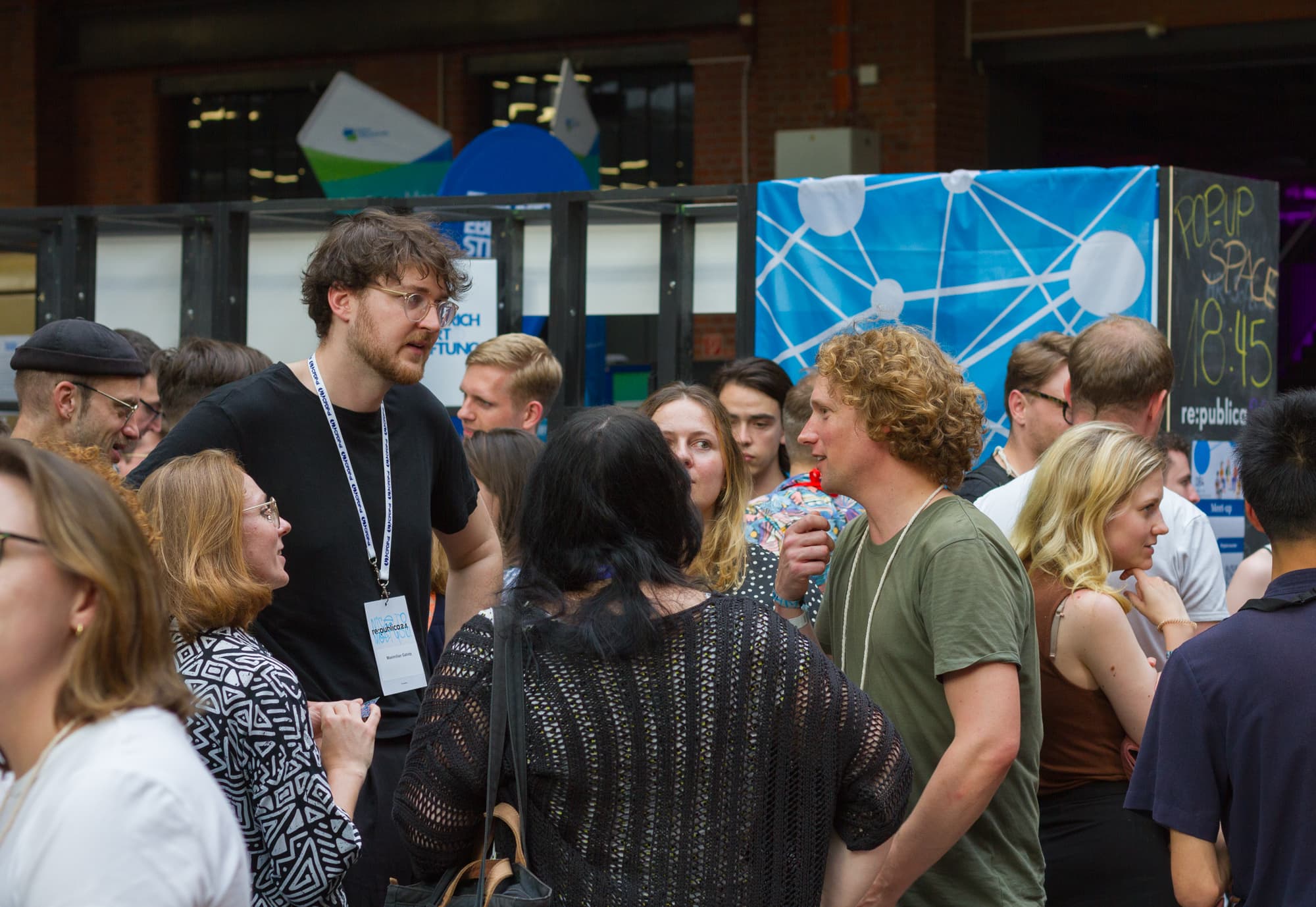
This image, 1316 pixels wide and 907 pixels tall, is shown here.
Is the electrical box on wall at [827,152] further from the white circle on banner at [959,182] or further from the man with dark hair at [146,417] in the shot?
the man with dark hair at [146,417]

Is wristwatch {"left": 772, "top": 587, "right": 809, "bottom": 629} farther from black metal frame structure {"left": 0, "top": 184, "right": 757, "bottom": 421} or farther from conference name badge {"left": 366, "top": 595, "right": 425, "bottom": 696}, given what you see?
black metal frame structure {"left": 0, "top": 184, "right": 757, "bottom": 421}

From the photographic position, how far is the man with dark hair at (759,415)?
4.57m

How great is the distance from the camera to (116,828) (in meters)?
1.25

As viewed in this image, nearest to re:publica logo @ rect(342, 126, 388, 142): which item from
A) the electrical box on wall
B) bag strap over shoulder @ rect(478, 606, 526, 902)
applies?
the electrical box on wall

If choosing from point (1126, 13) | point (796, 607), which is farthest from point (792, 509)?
point (1126, 13)

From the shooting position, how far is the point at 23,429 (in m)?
3.78

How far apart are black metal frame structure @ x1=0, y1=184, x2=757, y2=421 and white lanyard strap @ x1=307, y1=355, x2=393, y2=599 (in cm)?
277

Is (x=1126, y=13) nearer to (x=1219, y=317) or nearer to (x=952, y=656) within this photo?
(x=1219, y=317)

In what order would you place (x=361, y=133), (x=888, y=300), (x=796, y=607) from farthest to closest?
(x=361, y=133)
(x=888, y=300)
(x=796, y=607)

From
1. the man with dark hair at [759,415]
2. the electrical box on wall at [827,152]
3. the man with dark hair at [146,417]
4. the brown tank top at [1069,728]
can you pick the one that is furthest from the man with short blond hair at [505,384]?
the electrical box on wall at [827,152]

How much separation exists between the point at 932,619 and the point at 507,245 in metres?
4.28

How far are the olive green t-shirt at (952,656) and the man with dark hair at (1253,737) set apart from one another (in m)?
0.28

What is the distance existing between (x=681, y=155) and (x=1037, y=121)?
8.73 feet

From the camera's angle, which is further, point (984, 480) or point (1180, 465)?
point (1180, 465)
